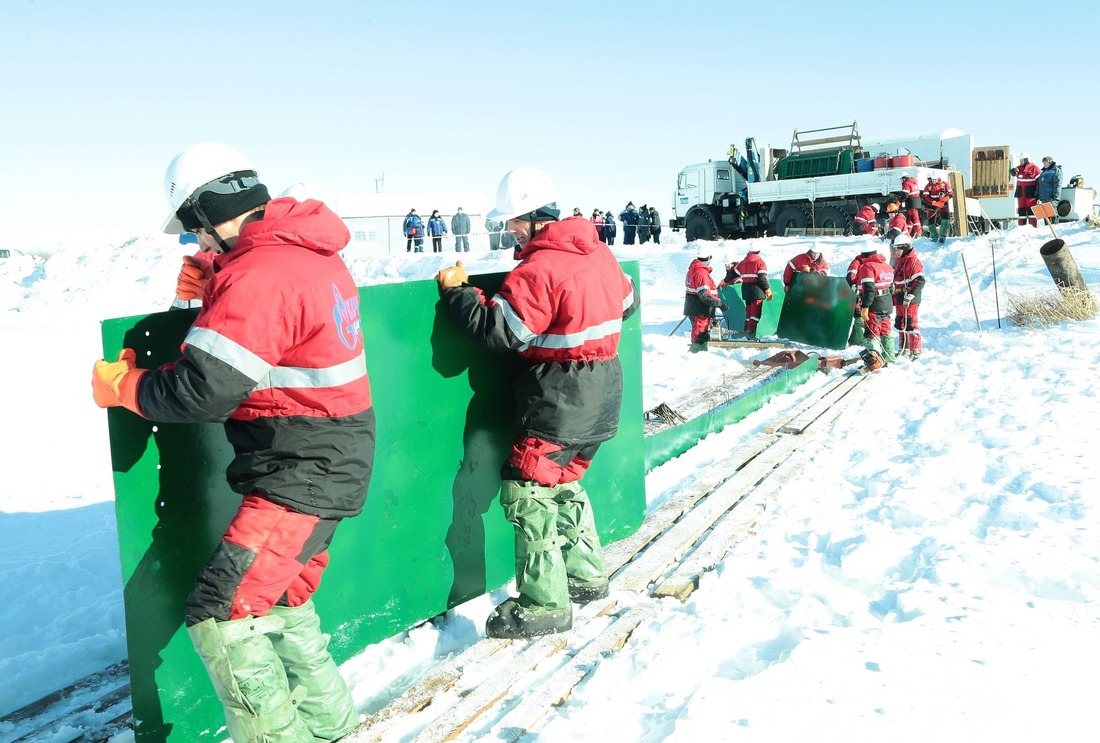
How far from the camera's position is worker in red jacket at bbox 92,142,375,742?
1955 mm

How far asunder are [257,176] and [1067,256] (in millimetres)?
12252

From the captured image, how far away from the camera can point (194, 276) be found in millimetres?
2355

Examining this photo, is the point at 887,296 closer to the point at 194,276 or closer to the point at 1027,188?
the point at 194,276

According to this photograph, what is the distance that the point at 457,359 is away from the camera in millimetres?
3244

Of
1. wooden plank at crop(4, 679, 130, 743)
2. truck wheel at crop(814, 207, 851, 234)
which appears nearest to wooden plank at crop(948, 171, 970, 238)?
truck wheel at crop(814, 207, 851, 234)

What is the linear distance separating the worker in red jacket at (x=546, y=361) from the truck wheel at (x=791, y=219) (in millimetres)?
19799

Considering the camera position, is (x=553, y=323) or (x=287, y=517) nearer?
(x=287, y=517)

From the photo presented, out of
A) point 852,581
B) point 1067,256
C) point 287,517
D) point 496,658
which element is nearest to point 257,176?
point 287,517

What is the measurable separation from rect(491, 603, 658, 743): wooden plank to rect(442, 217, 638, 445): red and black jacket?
2.41 feet

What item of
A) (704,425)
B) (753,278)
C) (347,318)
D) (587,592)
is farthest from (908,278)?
(347,318)

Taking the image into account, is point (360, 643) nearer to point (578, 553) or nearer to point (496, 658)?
point (496, 658)

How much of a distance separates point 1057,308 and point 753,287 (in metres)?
4.10

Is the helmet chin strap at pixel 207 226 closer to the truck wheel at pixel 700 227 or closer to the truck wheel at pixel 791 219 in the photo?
the truck wheel at pixel 791 219

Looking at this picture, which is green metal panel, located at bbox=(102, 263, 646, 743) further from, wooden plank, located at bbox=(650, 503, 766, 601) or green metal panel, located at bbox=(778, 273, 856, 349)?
green metal panel, located at bbox=(778, 273, 856, 349)
